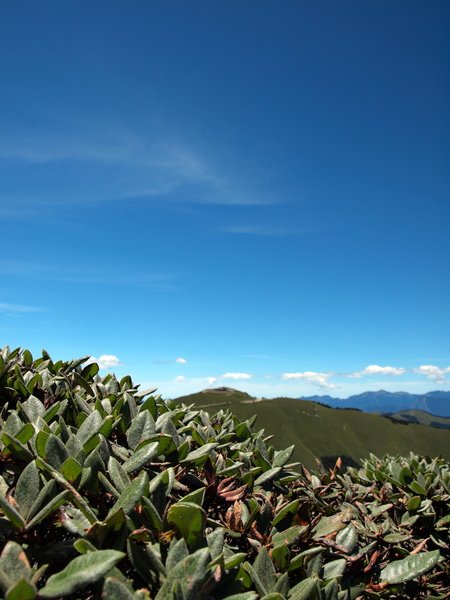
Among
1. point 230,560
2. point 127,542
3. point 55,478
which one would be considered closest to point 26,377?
point 55,478

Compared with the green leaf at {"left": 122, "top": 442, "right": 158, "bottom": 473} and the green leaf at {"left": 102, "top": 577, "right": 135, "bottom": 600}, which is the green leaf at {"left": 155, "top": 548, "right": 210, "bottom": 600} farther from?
the green leaf at {"left": 122, "top": 442, "right": 158, "bottom": 473}

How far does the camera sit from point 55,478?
2465mm

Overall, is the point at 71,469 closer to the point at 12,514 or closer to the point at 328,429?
the point at 12,514

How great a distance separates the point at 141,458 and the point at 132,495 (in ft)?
1.76

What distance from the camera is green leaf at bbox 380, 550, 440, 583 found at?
130 inches

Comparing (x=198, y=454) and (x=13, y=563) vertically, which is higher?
(x=198, y=454)

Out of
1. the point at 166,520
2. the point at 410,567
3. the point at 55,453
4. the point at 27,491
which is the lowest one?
the point at 410,567

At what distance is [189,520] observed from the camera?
228cm

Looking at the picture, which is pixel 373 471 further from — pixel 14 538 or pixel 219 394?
pixel 219 394

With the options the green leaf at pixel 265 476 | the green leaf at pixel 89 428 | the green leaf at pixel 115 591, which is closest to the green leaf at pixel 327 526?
the green leaf at pixel 265 476

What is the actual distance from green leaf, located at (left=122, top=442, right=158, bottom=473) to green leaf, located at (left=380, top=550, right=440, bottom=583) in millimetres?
2272

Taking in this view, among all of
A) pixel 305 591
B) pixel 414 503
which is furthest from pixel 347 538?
pixel 414 503

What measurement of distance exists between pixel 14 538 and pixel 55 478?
354mm

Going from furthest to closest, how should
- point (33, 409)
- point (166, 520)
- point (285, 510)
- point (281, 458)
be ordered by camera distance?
point (281, 458) < point (33, 409) < point (285, 510) < point (166, 520)
